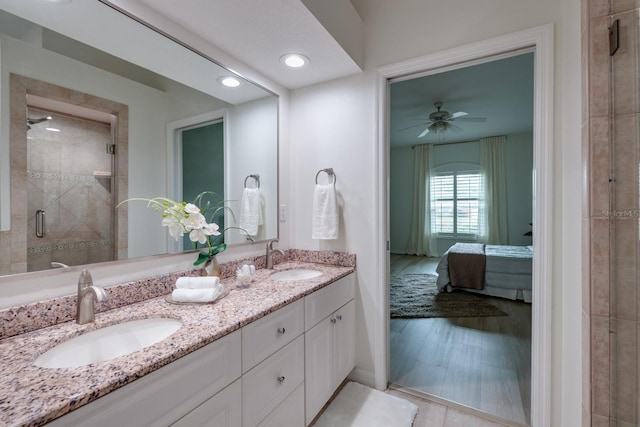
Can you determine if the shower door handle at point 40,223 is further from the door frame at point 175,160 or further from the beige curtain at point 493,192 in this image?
the beige curtain at point 493,192

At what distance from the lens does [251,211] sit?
1.98 m

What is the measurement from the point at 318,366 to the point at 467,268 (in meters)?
3.08

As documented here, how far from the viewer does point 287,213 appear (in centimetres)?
228

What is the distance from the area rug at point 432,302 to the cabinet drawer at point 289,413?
1.97m

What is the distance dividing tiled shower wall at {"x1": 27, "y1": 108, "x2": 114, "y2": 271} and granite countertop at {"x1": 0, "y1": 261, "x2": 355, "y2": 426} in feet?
0.89

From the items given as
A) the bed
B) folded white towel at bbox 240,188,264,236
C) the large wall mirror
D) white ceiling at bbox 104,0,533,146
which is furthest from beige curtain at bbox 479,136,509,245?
the large wall mirror

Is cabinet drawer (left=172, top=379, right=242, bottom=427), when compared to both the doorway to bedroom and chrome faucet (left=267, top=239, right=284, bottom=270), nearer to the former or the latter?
chrome faucet (left=267, top=239, right=284, bottom=270)

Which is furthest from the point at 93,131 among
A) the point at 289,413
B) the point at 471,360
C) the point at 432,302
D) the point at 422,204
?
the point at 422,204

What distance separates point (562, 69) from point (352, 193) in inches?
50.9

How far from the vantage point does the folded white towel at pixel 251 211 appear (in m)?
1.93

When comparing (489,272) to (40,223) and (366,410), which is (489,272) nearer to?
(366,410)

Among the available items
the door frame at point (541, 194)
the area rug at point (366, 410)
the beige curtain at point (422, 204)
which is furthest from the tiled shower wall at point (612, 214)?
the beige curtain at point (422, 204)

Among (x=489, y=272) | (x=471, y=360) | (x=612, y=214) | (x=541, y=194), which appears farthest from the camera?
(x=489, y=272)

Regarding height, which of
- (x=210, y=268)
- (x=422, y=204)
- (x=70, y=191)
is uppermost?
(x=422, y=204)
